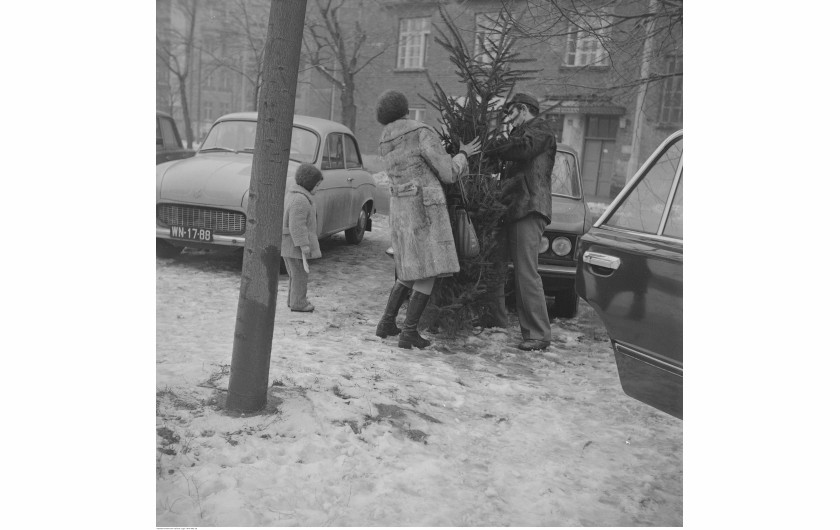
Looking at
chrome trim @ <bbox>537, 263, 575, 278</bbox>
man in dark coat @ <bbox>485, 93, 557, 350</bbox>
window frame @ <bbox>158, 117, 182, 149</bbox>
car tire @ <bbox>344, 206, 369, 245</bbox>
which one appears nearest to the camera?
man in dark coat @ <bbox>485, 93, 557, 350</bbox>

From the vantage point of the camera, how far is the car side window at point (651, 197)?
9.59ft

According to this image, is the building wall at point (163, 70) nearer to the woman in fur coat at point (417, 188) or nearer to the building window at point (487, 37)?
the building window at point (487, 37)

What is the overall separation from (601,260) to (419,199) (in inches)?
71.8

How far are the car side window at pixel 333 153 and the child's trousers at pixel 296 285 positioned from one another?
8.75 ft

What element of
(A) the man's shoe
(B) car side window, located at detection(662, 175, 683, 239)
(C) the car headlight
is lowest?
(A) the man's shoe

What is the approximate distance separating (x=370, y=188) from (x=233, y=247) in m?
3.22

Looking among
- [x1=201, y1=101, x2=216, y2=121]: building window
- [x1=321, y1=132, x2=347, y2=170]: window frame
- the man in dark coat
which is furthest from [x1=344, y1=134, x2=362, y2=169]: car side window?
[x1=201, y1=101, x2=216, y2=121]: building window

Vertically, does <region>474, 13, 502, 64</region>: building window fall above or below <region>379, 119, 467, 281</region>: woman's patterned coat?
above

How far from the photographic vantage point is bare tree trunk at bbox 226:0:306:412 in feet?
10.0

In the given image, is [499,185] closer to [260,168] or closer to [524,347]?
[524,347]

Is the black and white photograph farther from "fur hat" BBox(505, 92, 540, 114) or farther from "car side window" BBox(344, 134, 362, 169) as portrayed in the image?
"car side window" BBox(344, 134, 362, 169)

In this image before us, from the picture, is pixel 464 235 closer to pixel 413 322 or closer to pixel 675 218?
pixel 413 322

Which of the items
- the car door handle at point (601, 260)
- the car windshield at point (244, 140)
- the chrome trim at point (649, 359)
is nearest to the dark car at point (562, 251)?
the car door handle at point (601, 260)
